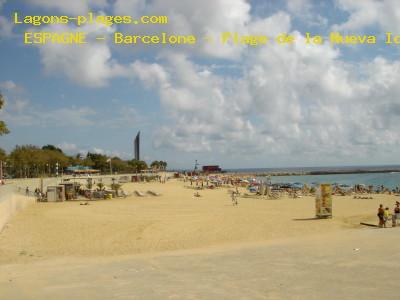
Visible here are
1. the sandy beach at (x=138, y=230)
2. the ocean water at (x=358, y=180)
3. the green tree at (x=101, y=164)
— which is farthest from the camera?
the green tree at (x=101, y=164)

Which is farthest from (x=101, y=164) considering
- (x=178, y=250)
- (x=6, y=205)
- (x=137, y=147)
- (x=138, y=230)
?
(x=178, y=250)

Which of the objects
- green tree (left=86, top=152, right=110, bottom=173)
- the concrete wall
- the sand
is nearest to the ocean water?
green tree (left=86, top=152, right=110, bottom=173)

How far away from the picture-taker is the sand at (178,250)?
752cm

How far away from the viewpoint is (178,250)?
39.6ft

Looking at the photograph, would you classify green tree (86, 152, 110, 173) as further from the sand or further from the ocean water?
the sand

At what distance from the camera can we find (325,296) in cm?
642

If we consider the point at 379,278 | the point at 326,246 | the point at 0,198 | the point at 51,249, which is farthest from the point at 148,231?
the point at 379,278

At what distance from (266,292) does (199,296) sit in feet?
3.48

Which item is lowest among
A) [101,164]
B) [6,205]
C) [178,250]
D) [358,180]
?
[358,180]

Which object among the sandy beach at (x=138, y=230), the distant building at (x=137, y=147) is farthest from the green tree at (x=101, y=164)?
A: the sandy beach at (x=138, y=230)

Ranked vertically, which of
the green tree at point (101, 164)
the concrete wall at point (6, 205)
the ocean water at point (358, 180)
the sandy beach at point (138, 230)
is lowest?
the ocean water at point (358, 180)

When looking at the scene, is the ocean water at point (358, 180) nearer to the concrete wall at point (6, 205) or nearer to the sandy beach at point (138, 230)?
the sandy beach at point (138, 230)

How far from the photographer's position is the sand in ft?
24.7

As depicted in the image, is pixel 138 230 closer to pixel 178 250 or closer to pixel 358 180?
pixel 178 250
